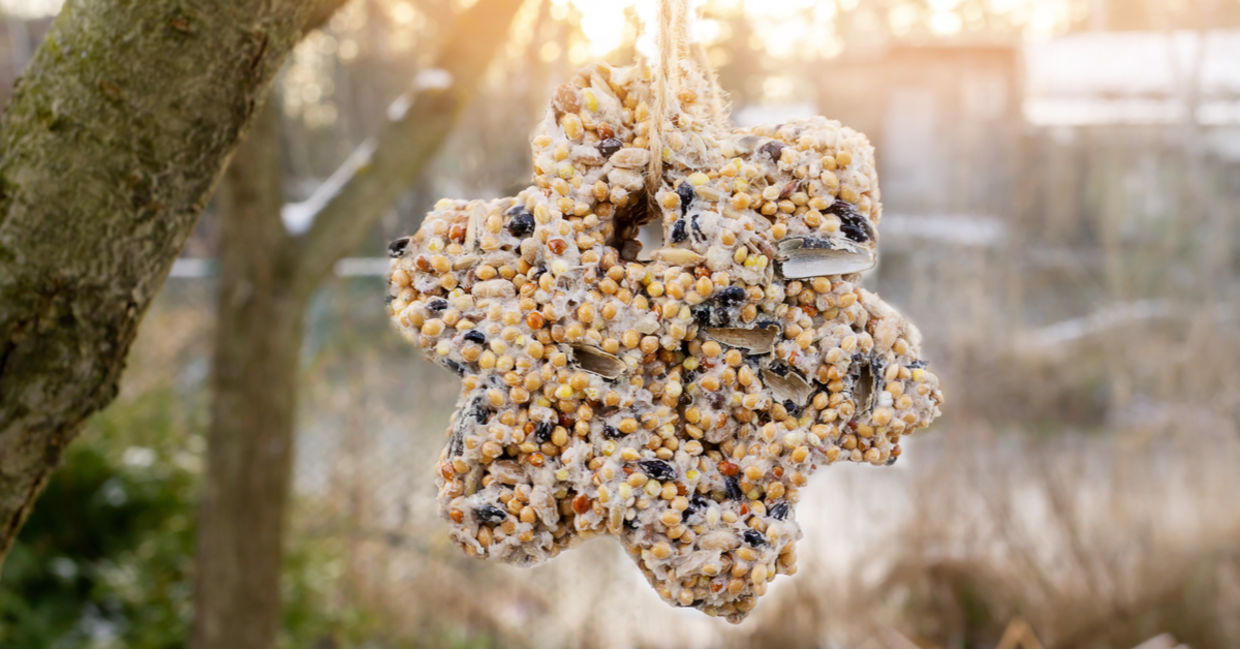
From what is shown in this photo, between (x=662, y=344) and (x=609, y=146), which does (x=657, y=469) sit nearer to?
(x=662, y=344)

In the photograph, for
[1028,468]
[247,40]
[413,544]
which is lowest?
[413,544]

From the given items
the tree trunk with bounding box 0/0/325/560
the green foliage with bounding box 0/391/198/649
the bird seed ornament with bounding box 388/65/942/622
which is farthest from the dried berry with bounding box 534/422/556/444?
the green foliage with bounding box 0/391/198/649

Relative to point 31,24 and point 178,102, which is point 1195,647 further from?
point 31,24

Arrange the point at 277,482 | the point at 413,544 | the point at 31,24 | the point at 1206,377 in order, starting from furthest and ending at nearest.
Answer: the point at 31,24
the point at 413,544
the point at 1206,377
the point at 277,482

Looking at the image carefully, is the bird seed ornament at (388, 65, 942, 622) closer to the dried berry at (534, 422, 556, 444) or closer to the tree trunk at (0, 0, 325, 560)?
the dried berry at (534, 422, 556, 444)

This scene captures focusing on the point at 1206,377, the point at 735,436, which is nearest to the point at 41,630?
the point at 735,436

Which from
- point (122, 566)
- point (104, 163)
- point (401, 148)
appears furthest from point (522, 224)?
point (122, 566)

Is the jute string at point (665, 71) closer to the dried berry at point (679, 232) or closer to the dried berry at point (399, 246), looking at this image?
the dried berry at point (679, 232)
